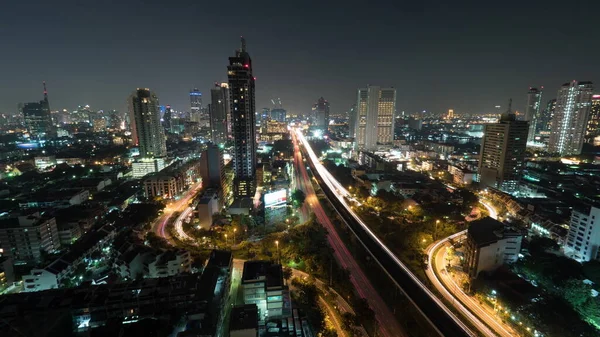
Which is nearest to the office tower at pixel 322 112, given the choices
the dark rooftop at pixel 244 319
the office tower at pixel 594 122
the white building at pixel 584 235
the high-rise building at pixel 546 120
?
the high-rise building at pixel 546 120

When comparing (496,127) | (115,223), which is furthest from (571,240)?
(115,223)

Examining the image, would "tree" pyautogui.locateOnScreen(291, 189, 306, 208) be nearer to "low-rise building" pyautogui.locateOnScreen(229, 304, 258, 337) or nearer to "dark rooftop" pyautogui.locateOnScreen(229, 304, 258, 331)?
"dark rooftop" pyautogui.locateOnScreen(229, 304, 258, 331)

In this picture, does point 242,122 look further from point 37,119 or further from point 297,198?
point 37,119

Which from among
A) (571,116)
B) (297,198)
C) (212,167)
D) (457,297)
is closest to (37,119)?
(212,167)

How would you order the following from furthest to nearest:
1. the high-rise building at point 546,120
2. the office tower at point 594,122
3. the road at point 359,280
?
the high-rise building at point 546,120 < the office tower at point 594,122 < the road at point 359,280

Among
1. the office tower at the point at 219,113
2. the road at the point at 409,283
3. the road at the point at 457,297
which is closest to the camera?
the road at the point at 457,297

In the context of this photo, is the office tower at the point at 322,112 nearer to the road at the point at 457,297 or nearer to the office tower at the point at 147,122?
the office tower at the point at 147,122

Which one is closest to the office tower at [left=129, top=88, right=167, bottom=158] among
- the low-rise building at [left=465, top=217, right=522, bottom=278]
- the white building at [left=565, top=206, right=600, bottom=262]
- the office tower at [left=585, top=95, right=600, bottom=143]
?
the low-rise building at [left=465, top=217, right=522, bottom=278]
